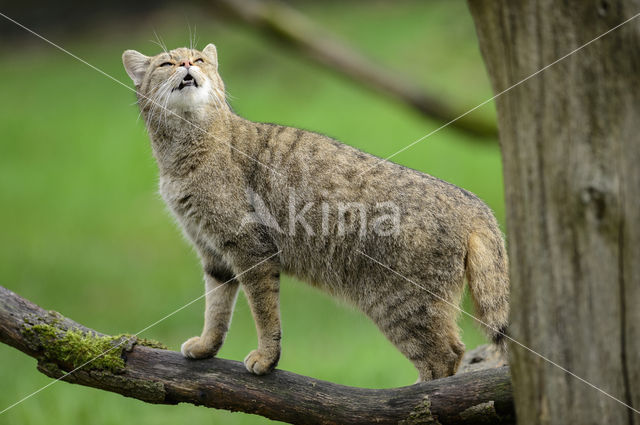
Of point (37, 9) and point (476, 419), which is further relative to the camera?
point (37, 9)

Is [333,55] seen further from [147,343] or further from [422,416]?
[422,416]

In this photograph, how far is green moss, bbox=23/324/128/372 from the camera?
3.59m

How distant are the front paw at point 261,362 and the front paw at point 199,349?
0.81 feet

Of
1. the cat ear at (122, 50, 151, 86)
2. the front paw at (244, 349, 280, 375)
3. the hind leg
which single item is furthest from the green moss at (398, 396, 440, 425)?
the cat ear at (122, 50, 151, 86)

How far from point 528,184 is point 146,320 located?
21.6ft

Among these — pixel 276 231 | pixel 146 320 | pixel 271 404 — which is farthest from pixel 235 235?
pixel 146 320

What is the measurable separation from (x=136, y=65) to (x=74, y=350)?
1.83 meters

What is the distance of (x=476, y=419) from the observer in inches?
129

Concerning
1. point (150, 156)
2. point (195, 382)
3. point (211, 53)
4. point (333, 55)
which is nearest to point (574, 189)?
point (195, 382)

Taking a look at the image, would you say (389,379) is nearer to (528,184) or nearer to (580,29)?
(528,184)

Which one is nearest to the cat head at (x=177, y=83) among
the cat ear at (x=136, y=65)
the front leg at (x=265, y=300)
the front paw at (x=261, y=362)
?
the cat ear at (x=136, y=65)

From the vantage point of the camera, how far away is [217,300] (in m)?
4.31

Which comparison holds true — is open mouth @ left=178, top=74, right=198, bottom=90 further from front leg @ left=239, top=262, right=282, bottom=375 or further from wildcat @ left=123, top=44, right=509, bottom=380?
front leg @ left=239, top=262, right=282, bottom=375

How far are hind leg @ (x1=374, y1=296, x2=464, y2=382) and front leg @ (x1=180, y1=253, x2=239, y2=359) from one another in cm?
99
